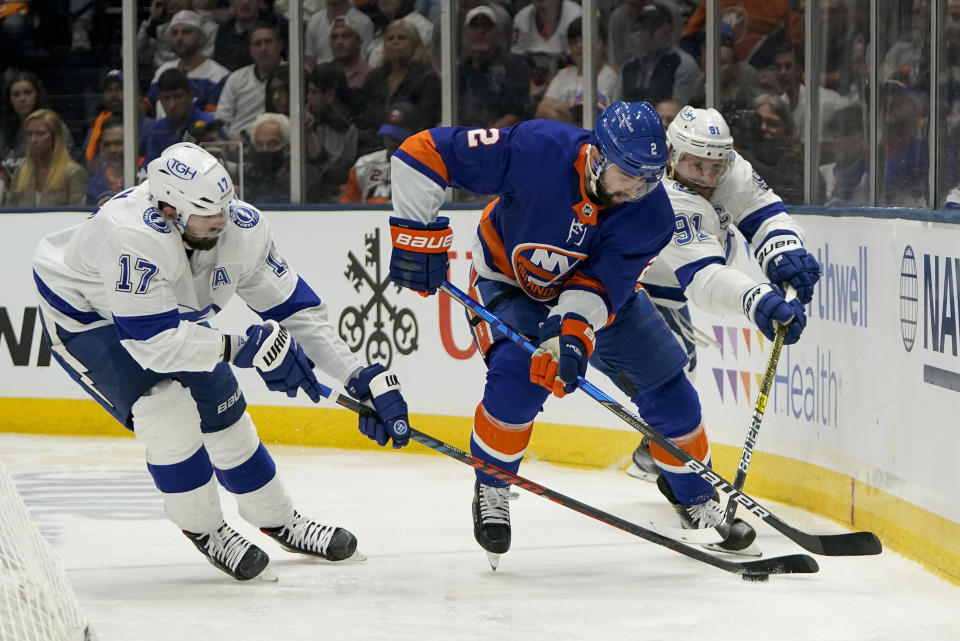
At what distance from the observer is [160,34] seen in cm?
643

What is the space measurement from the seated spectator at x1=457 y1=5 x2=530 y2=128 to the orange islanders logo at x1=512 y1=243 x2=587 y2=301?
2372 millimetres

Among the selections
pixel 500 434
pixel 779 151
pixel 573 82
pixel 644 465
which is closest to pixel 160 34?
pixel 573 82

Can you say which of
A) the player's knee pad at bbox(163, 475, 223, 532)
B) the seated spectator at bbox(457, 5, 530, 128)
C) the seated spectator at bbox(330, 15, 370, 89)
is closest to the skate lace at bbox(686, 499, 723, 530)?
the player's knee pad at bbox(163, 475, 223, 532)

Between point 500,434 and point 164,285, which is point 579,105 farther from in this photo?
point 164,285

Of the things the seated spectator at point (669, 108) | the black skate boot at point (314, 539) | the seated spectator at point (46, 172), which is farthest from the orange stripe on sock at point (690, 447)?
the seated spectator at point (46, 172)

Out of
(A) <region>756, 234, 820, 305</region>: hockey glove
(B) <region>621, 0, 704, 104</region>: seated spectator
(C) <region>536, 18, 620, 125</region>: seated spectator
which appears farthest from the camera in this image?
(C) <region>536, 18, 620, 125</region>: seated spectator

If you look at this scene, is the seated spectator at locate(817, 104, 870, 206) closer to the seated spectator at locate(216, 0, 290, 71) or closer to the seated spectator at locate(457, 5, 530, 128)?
the seated spectator at locate(457, 5, 530, 128)

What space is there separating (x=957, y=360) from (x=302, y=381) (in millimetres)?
1536

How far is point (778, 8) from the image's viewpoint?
510 centimetres

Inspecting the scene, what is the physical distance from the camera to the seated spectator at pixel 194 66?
253 inches

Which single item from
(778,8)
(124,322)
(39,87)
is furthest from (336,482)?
(39,87)

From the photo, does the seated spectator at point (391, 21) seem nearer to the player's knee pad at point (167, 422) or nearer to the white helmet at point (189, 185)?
the white helmet at point (189, 185)

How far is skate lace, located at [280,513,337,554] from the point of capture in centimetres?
368

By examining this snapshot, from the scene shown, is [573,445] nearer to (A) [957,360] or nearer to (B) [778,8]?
(B) [778,8]
